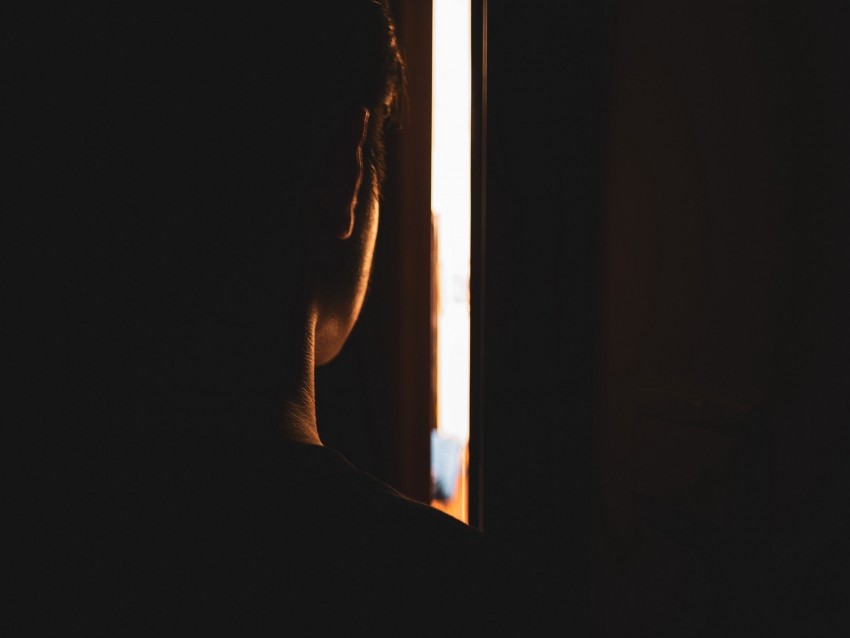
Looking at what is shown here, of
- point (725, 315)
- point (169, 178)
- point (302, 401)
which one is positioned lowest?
point (302, 401)

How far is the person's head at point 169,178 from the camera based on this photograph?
0.40 m

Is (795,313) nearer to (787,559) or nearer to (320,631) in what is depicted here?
(787,559)

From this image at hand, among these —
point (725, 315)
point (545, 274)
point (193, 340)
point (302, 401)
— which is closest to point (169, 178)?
point (193, 340)

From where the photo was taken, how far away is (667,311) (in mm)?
493

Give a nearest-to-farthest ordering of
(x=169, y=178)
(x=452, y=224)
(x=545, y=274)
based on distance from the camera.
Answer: (x=169, y=178), (x=545, y=274), (x=452, y=224)

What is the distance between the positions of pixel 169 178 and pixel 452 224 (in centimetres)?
44

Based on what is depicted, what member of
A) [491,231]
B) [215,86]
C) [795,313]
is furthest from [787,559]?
[215,86]

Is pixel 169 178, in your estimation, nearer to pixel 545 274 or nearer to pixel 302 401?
pixel 302 401

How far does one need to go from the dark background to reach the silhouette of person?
15cm

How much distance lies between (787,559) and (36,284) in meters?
0.69

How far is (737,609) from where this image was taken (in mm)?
443

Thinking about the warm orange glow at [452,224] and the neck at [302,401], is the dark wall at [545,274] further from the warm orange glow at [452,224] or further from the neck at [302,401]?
the neck at [302,401]

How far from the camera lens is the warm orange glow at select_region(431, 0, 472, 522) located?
2.29ft

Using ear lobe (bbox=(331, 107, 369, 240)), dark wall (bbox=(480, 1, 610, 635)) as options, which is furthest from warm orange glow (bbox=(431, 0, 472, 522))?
ear lobe (bbox=(331, 107, 369, 240))
